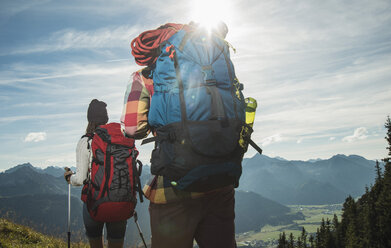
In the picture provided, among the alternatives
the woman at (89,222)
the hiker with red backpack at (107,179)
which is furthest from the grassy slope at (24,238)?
the hiker with red backpack at (107,179)

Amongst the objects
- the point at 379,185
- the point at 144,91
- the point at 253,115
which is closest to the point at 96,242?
the point at 144,91

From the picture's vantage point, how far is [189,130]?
7.60 ft

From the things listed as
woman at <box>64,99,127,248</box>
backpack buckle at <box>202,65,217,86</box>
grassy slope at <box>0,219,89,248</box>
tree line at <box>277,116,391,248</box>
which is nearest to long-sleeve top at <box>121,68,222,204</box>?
backpack buckle at <box>202,65,217,86</box>

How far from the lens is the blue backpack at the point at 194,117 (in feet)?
7.59

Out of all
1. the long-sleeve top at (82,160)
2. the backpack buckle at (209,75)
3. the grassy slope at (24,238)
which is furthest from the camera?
the grassy slope at (24,238)

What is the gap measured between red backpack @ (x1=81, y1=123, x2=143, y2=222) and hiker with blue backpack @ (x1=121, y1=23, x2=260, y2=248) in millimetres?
1855

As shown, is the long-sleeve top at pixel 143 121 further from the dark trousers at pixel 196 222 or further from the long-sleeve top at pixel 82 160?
the long-sleeve top at pixel 82 160

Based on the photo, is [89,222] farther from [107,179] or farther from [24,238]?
[24,238]

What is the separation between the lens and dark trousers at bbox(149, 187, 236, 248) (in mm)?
2387

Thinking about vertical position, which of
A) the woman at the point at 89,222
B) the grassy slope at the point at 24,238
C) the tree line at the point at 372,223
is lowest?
the tree line at the point at 372,223

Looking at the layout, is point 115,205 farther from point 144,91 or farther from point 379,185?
point 379,185

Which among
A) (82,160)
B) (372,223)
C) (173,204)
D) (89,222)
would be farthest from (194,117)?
(372,223)

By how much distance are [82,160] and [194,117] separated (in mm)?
2687

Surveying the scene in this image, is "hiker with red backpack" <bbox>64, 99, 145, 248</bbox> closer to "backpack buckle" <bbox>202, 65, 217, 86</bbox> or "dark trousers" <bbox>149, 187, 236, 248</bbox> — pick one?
"dark trousers" <bbox>149, 187, 236, 248</bbox>
